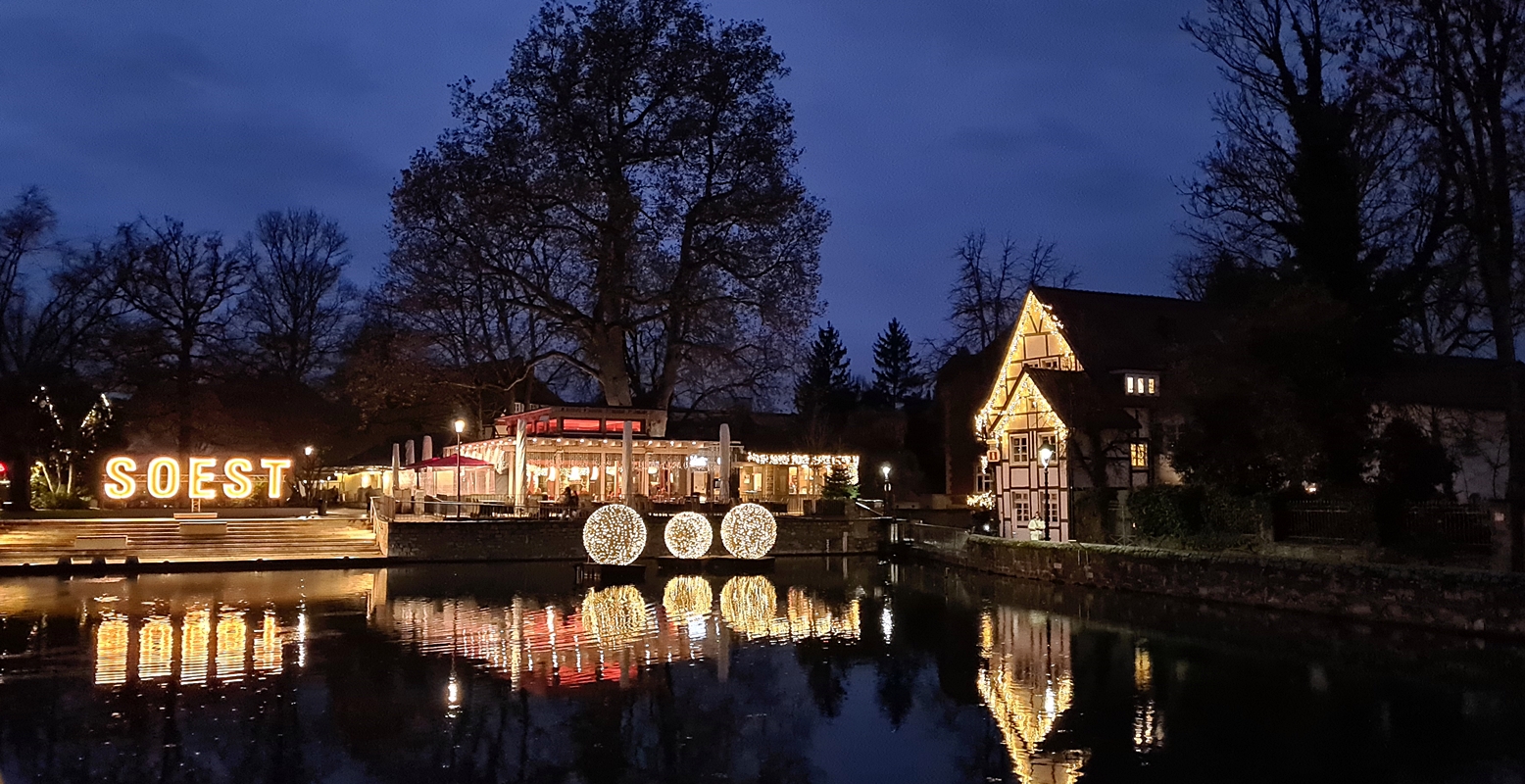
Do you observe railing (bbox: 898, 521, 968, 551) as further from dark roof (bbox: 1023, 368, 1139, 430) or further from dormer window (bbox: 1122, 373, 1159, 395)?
dormer window (bbox: 1122, 373, 1159, 395)

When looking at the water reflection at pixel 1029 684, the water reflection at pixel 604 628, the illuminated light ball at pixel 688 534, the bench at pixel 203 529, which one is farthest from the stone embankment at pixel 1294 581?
the bench at pixel 203 529

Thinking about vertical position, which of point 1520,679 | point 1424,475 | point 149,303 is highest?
point 149,303

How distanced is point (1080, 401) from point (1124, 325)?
6598 millimetres

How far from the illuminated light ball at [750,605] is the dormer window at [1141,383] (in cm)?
1293

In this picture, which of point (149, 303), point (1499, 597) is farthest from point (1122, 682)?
point (149, 303)

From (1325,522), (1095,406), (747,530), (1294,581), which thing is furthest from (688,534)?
(1325,522)

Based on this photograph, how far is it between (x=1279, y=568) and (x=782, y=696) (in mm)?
12279

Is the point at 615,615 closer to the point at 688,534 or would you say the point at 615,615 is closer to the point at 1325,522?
the point at 688,534

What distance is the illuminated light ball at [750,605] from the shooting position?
739 inches

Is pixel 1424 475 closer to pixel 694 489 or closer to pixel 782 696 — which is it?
pixel 782 696

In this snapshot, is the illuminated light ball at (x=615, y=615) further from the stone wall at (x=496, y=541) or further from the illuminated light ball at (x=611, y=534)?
the stone wall at (x=496, y=541)

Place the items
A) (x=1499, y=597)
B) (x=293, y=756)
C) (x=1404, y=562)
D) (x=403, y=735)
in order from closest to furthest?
(x=293, y=756)
(x=403, y=735)
(x=1499, y=597)
(x=1404, y=562)

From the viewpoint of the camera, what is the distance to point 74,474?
41.9m

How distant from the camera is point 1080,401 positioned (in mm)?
30656
